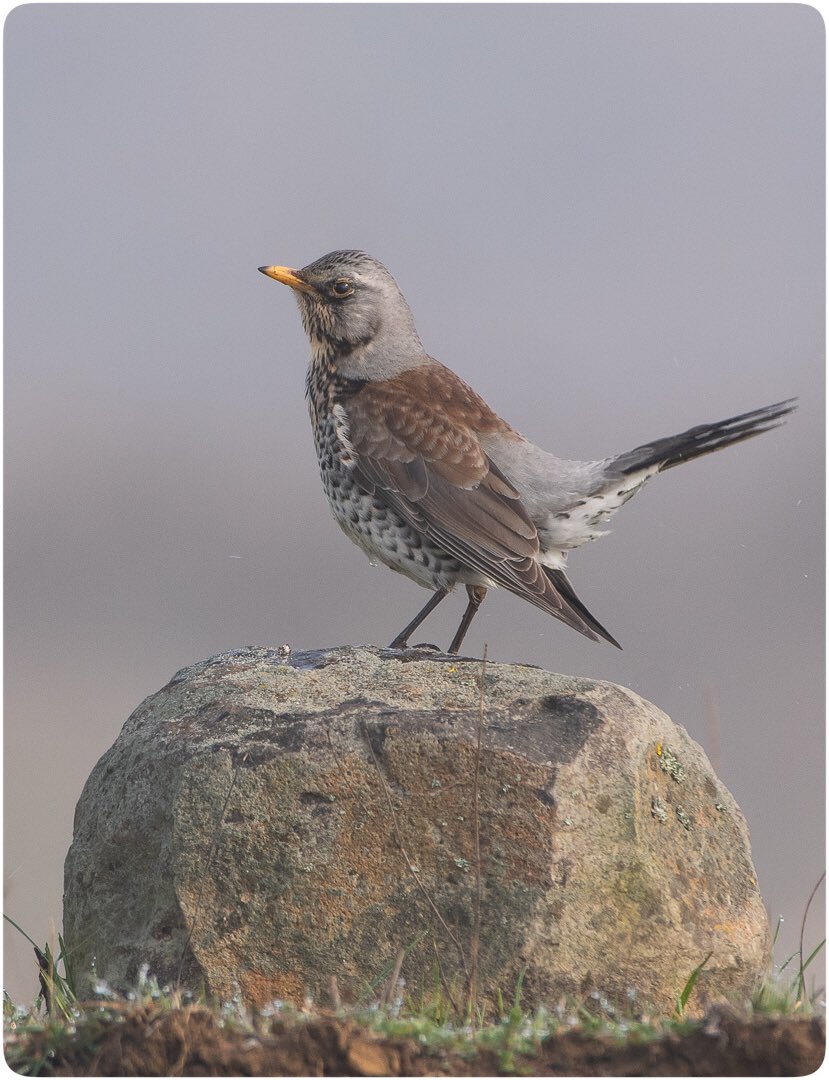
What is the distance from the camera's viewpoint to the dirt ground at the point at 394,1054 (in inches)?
135

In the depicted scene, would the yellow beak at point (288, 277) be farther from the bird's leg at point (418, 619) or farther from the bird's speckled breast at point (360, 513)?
the bird's leg at point (418, 619)

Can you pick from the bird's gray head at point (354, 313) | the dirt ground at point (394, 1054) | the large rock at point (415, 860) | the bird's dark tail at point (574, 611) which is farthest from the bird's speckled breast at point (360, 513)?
the dirt ground at point (394, 1054)

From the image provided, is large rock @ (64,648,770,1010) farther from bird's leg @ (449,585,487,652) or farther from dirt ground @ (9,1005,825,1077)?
bird's leg @ (449,585,487,652)

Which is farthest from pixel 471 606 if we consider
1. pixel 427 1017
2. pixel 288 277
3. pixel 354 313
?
pixel 427 1017

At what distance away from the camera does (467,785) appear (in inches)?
176

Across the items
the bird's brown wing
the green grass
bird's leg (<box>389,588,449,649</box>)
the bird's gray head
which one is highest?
the bird's gray head

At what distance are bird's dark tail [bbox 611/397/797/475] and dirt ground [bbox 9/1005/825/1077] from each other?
3183mm

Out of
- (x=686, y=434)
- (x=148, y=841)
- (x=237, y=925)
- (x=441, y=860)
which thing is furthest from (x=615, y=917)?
(x=686, y=434)

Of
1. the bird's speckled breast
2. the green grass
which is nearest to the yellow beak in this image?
the bird's speckled breast

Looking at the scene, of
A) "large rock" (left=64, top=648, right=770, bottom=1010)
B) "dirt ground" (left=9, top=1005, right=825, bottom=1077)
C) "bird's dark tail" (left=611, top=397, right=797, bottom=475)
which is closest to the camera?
"dirt ground" (left=9, top=1005, right=825, bottom=1077)

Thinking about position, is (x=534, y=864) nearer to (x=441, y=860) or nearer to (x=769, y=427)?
(x=441, y=860)

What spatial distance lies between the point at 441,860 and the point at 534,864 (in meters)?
0.33

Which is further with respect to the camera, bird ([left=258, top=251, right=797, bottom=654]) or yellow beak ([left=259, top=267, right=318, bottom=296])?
yellow beak ([left=259, top=267, right=318, bottom=296])

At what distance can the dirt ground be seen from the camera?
3436 millimetres
